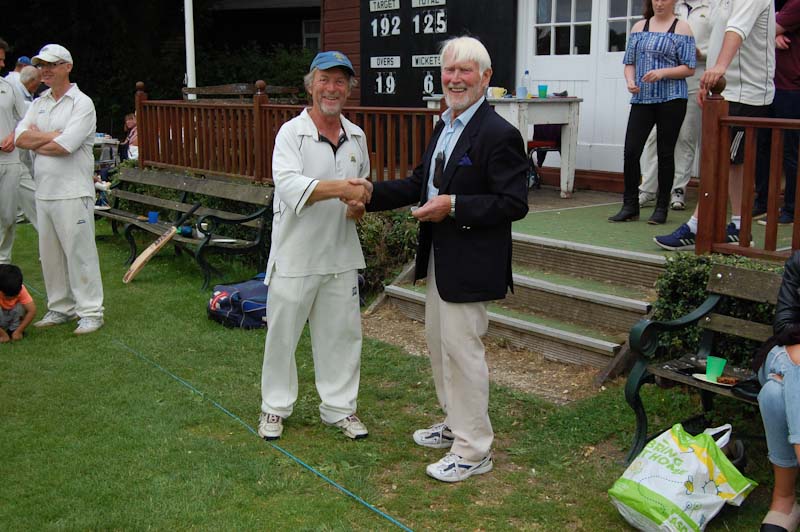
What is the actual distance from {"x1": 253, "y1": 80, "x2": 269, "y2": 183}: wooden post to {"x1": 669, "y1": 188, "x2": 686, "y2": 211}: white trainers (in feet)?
13.2

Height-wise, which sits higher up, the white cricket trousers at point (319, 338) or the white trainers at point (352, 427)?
the white cricket trousers at point (319, 338)

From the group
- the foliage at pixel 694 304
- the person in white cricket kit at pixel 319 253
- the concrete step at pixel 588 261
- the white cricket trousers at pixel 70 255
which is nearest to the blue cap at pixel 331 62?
the person in white cricket kit at pixel 319 253

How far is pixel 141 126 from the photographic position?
37.7 feet

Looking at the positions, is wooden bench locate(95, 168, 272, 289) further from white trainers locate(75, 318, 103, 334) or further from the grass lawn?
the grass lawn

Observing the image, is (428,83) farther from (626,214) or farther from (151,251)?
(626,214)

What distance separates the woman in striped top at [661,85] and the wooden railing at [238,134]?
1.62 m

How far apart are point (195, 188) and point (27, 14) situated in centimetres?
1545

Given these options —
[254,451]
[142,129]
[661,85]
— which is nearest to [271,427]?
[254,451]

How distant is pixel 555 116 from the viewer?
862cm

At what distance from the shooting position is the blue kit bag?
6898mm

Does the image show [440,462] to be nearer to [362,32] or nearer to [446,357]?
[446,357]

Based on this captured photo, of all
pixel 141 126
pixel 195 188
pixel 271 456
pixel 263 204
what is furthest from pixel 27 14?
pixel 271 456

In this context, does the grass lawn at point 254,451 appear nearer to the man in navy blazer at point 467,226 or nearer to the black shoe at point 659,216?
the man in navy blazer at point 467,226

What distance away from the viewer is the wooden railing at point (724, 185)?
4.81 meters
